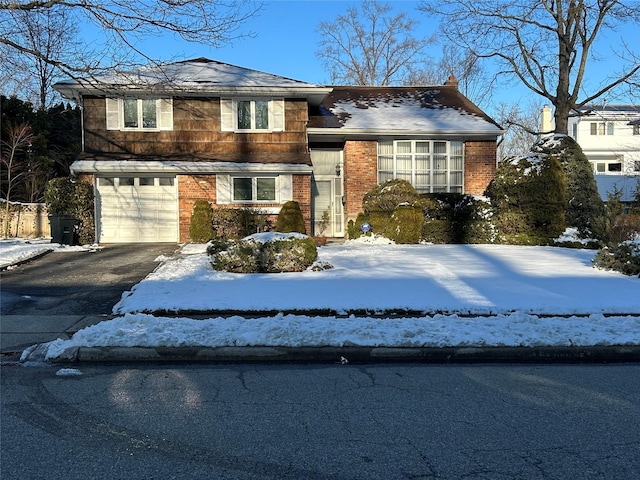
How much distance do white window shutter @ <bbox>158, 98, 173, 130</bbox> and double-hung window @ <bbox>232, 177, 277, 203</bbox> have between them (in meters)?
3.22

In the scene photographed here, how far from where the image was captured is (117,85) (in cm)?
1417

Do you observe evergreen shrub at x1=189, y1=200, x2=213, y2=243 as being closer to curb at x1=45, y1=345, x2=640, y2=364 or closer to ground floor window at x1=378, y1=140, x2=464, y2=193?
ground floor window at x1=378, y1=140, x2=464, y2=193

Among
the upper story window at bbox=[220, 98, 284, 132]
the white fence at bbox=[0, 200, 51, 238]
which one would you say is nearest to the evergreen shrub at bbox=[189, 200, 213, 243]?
the upper story window at bbox=[220, 98, 284, 132]

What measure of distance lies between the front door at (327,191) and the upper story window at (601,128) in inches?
1149

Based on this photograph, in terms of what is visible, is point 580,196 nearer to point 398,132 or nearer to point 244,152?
point 398,132

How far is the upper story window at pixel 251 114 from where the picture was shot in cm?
1941

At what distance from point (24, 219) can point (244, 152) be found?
882 cm

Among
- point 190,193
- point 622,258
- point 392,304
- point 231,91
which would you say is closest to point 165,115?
point 231,91

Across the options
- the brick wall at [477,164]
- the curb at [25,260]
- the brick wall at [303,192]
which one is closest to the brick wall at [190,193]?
the brick wall at [303,192]

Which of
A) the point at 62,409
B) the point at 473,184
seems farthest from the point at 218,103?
the point at 62,409

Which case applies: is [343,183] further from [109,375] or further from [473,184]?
[109,375]

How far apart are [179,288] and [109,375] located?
13.4 feet

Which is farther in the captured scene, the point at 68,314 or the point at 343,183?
the point at 343,183

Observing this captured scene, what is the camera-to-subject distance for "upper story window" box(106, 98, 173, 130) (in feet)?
62.4
